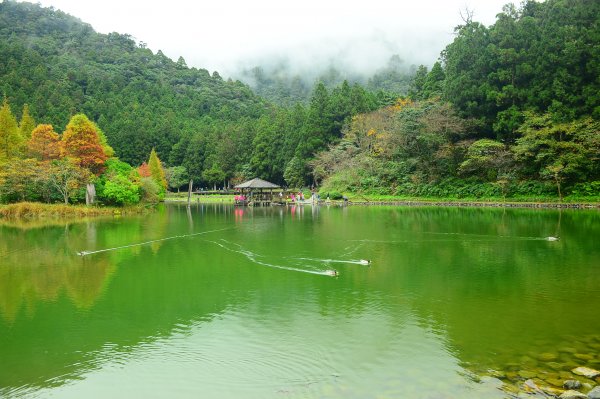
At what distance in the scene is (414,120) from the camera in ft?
127

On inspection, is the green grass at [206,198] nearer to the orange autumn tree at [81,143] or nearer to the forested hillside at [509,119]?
the forested hillside at [509,119]

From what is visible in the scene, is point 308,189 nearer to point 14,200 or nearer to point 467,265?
point 14,200

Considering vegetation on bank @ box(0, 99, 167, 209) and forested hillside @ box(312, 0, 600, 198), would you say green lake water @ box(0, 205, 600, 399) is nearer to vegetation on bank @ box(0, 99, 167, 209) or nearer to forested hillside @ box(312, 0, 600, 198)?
vegetation on bank @ box(0, 99, 167, 209)

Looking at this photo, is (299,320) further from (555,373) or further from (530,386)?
(555,373)

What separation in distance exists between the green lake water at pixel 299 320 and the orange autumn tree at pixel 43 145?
17.4 m

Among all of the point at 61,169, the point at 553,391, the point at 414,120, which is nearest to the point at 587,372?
the point at 553,391

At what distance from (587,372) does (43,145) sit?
33.5 meters

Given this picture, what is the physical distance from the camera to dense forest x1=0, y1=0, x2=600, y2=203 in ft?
99.5

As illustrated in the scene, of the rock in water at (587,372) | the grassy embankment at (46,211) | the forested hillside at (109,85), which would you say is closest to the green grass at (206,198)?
the forested hillside at (109,85)

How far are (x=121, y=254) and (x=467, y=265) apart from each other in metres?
10.4

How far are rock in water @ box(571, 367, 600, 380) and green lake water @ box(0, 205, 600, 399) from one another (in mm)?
162

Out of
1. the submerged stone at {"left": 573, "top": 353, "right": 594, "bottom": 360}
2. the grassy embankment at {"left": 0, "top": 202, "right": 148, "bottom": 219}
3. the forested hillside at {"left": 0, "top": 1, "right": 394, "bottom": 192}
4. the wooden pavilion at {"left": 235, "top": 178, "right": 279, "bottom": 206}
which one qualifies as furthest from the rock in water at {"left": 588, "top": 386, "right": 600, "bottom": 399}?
the forested hillside at {"left": 0, "top": 1, "right": 394, "bottom": 192}

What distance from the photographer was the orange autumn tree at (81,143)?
98.6 ft

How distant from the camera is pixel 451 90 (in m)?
37.0
